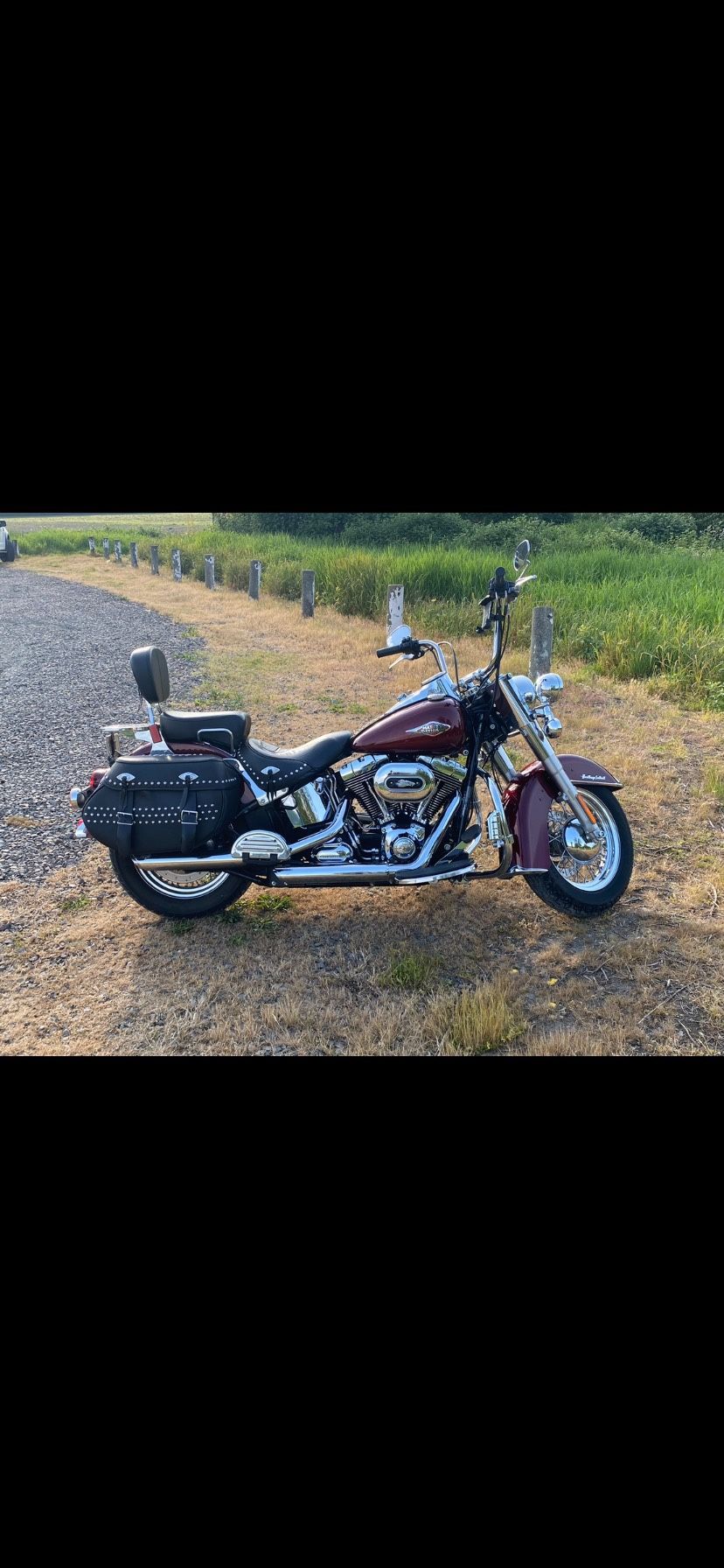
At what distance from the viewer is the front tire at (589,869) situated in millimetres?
3889

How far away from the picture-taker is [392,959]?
3.69 meters

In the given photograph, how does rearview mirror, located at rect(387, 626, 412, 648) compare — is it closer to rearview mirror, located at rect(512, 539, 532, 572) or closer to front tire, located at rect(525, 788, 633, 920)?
rearview mirror, located at rect(512, 539, 532, 572)

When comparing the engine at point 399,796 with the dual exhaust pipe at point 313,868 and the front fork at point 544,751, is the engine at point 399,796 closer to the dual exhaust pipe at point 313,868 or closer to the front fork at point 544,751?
the dual exhaust pipe at point 313,868

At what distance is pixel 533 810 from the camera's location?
3.84m

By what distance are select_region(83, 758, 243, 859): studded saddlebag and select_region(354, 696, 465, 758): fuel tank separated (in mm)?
673

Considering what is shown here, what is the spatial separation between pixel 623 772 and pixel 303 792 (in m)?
2.73

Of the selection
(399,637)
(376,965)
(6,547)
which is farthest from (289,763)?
(6,547)

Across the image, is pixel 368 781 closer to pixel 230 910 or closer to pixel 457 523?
pixel 230 910

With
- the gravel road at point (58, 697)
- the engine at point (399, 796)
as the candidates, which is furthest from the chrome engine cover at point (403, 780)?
the gravel road at point (58, 697)

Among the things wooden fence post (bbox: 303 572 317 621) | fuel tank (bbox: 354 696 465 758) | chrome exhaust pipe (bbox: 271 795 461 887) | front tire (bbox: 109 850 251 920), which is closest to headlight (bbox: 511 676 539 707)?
fuel tank (bbox: 354 696 465 758)

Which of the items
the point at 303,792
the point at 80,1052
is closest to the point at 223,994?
the point at 80,1052

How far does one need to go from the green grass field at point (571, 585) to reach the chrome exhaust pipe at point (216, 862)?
467cm

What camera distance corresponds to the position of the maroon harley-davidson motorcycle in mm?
3742

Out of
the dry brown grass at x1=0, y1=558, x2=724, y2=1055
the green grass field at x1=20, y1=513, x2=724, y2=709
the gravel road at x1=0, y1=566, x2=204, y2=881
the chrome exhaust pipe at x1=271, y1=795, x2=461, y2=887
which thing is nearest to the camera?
the dry brown grass at x1=0, y1=558, x2=724, y2=1055
